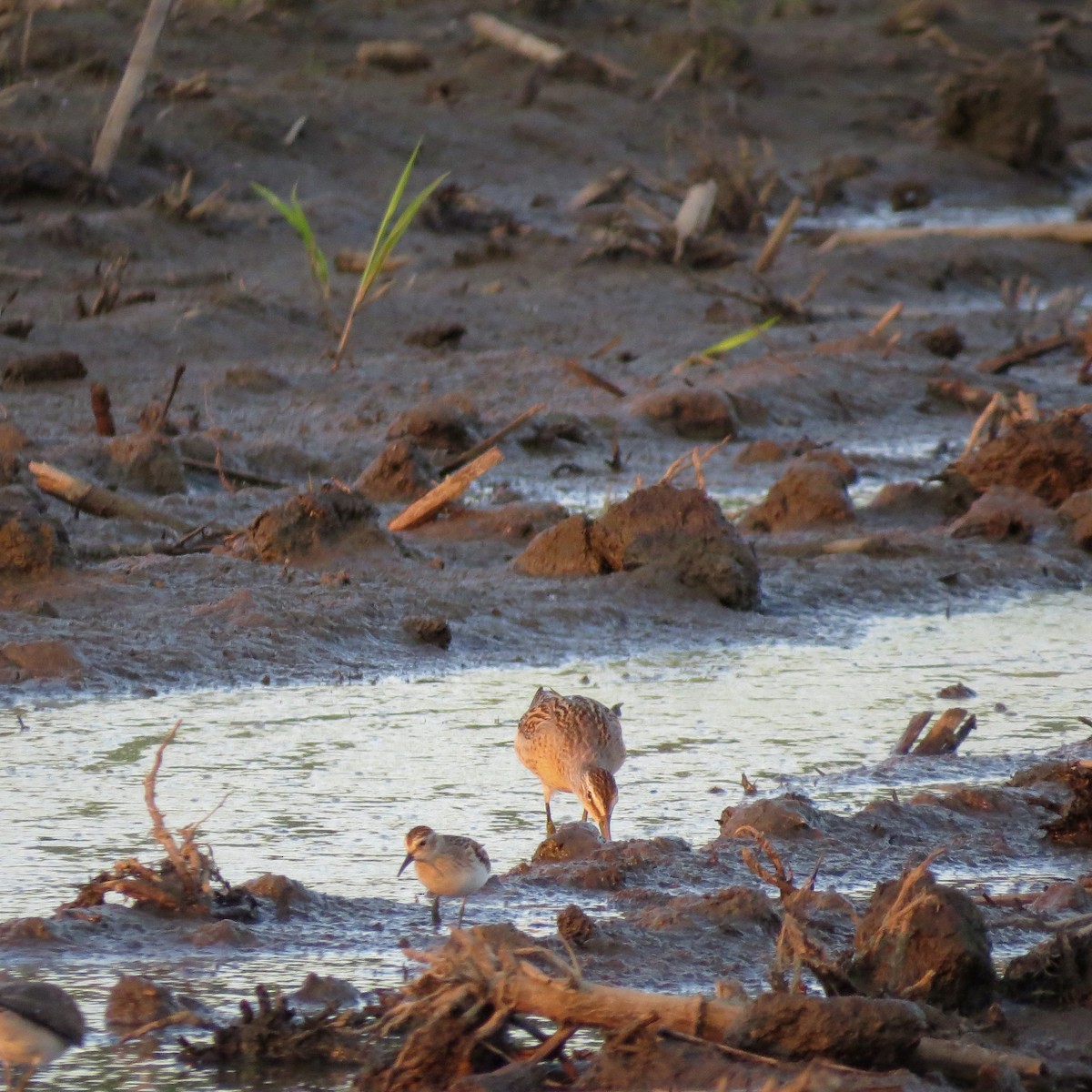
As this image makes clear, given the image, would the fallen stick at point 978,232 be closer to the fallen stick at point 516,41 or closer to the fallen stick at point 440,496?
the fallen stick at point 516,41

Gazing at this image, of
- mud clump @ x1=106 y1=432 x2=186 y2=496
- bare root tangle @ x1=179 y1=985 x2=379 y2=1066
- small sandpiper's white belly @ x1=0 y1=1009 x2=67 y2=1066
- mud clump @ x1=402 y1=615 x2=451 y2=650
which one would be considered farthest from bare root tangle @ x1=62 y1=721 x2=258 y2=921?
mud clump @ x1=106 y1=432 x2=186 y2=496

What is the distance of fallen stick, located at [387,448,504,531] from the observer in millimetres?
7703

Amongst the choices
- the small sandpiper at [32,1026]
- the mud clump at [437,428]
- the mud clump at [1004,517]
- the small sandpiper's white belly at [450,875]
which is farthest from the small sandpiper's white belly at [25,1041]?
the mud clump at [437,428]

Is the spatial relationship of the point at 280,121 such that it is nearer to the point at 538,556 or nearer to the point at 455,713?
the point at 538,556

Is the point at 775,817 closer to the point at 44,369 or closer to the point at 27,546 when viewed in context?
the point at 27,546

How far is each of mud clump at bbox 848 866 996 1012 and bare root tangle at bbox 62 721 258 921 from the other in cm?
122

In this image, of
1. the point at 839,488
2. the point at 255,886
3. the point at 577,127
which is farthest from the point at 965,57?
the point at 255,886

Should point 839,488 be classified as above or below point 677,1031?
below

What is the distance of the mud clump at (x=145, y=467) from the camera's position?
27.9 ft

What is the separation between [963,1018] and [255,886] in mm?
1439

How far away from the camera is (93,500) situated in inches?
310

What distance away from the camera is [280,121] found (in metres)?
16.3

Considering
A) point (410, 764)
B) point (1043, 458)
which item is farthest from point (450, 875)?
point (1043, 458)

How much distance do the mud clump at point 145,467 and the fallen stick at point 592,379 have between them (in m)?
2.39
